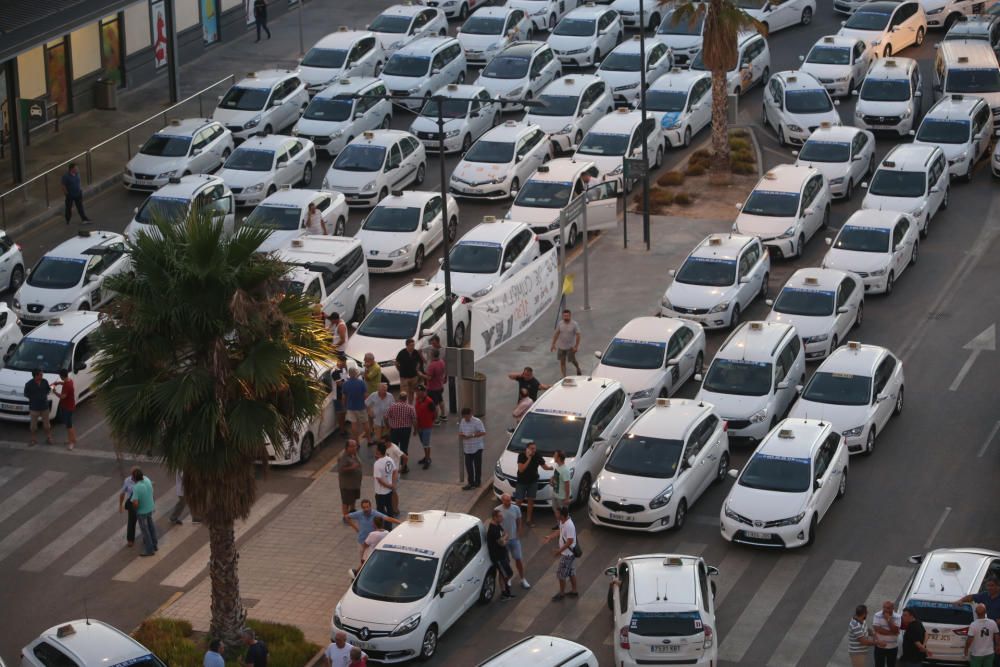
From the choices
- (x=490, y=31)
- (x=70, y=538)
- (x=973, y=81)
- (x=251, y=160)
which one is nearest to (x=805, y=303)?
(x=70, y=538)

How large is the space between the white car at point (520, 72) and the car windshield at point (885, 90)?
9641 mm

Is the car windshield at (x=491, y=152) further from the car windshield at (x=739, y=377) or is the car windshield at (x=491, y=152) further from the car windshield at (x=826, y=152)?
the car windshield at (x=739, y=377)

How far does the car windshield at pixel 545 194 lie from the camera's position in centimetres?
4466

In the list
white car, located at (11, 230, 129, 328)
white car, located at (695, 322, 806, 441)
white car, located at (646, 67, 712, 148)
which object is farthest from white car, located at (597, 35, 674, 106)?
white car, located at (695, 322, 806, 441)

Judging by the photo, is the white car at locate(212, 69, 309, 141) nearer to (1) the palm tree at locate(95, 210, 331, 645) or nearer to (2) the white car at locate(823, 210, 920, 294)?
(2) the white car at locate(823, 210, 920, 294)

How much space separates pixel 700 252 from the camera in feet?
133

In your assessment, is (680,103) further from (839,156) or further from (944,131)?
(944,131)

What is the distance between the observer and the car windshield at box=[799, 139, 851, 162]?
47031 mm

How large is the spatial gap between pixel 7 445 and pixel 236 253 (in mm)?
11916

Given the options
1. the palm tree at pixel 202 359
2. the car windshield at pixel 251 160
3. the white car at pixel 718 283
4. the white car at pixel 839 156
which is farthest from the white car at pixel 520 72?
the palm tree at pixel 202 359

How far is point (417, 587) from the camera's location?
2734 centimetres

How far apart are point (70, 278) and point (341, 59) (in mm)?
17907

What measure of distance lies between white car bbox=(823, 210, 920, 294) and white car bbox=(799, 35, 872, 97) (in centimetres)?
1315

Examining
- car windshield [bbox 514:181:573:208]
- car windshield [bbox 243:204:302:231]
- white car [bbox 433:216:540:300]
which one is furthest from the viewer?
car windshield [bbox 514:181:573:208]
